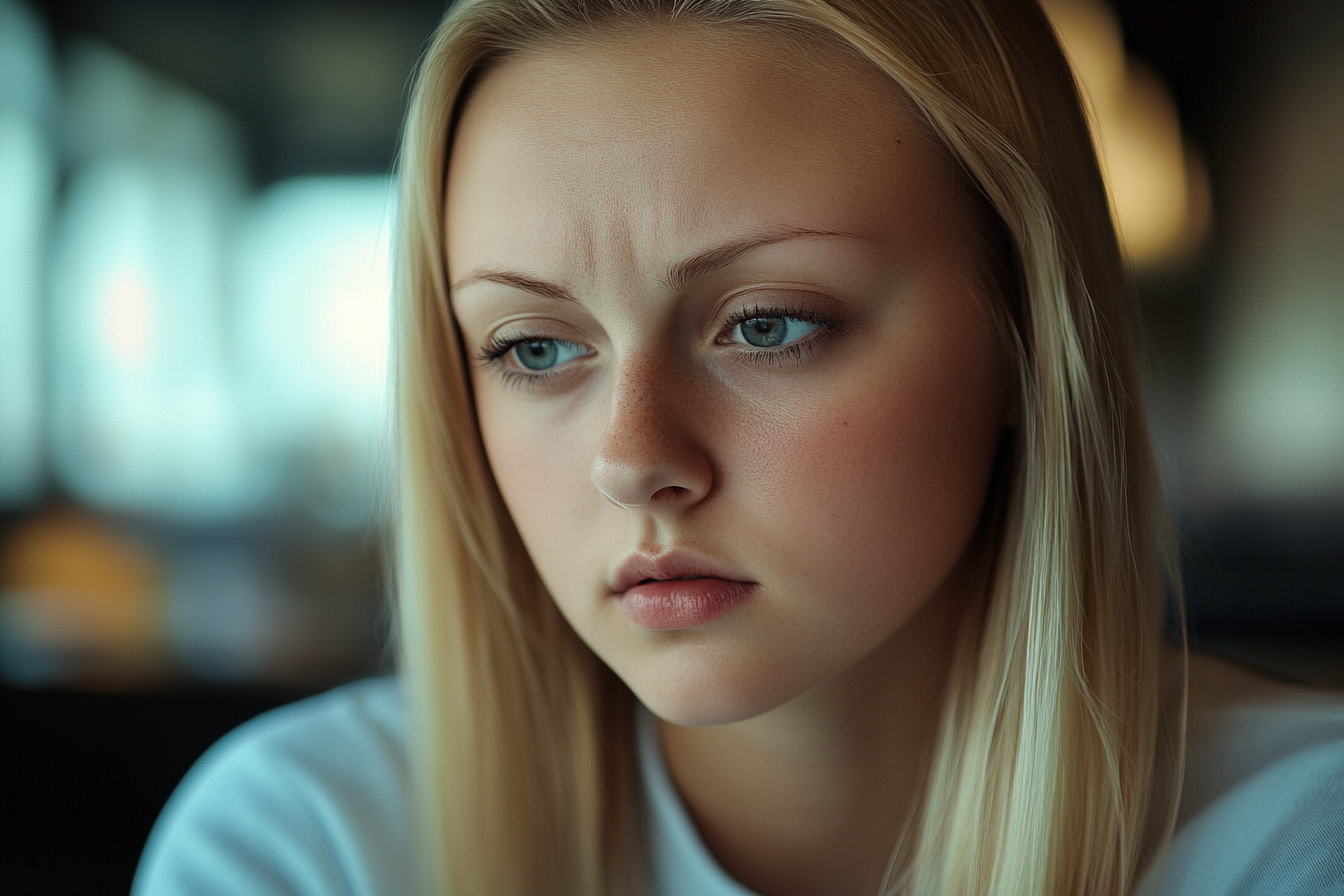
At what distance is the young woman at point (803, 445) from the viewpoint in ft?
2.43

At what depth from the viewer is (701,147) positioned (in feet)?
2.38

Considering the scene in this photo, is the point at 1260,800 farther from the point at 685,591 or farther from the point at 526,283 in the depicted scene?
the point at 526,283

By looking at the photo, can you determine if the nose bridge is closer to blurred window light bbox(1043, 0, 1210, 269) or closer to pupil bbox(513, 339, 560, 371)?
pupil bbox(513, 339, 560, 371)

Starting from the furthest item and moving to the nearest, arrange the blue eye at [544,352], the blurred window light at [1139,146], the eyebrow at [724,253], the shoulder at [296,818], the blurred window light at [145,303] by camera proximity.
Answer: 1. the blurred window light at [145,303]
2. the blurred window light at [1139,146]
3. the shoulder at [296,818]
4. the blue eye at [544,352]
5. the eyebrow at [724,253]

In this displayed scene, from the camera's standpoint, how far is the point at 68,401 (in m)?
3.40

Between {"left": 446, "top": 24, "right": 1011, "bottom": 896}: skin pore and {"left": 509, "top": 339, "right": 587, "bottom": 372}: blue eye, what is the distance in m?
0.02

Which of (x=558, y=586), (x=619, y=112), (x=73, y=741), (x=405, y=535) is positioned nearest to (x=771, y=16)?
(x=619, y=112)

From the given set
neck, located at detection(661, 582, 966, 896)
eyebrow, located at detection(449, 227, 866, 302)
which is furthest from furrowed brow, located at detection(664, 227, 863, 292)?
neck, located at detection(661, 582, 966, 896)

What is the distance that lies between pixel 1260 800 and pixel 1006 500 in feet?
1.02

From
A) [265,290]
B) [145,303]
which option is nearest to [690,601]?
[265,290]

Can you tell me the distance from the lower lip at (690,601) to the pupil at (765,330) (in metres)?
0.19

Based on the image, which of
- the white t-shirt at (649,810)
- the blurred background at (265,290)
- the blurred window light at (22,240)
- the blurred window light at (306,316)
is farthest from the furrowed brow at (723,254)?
the blurred window light at (22,240)

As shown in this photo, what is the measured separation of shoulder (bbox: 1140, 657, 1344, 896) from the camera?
74cm

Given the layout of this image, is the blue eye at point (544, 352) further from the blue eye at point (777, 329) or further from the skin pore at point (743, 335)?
the blue eye at point (777, 329)
